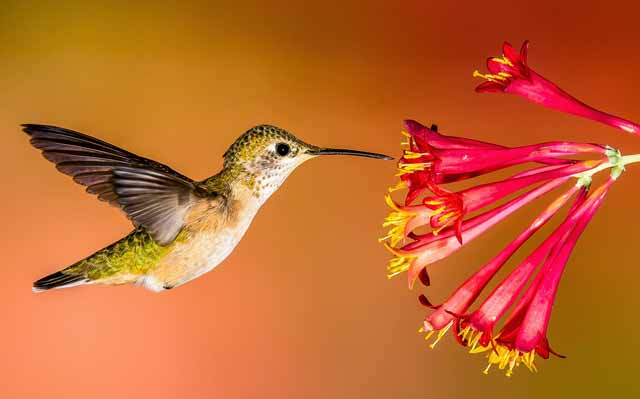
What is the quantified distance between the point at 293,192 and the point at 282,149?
0.69m

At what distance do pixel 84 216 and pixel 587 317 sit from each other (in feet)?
3.06

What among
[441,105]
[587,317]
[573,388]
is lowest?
[573,388]

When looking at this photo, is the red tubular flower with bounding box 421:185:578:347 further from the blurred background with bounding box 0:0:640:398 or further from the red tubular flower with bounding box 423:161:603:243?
the blurred background with bounding box 0:0:640:398

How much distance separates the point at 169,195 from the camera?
24.7 inches

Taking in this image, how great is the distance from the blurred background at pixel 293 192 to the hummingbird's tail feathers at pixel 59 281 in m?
0.50

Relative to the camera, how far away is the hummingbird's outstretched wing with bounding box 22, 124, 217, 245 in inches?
23.4

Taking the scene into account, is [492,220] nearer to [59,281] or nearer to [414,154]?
[414,154]

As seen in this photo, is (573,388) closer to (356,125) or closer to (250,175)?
(356,125)

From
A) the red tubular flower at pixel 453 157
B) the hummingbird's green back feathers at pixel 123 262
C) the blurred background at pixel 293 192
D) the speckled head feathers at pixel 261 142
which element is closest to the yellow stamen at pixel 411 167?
the red tubular flower at pixel 453 157

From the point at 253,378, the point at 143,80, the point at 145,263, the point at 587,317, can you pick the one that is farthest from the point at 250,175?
the point at 587,317

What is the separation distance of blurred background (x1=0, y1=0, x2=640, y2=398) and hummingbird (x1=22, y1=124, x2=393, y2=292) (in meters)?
0.50

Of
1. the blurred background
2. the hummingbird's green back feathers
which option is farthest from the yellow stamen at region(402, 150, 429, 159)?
the blurred background

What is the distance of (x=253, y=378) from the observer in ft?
4.29

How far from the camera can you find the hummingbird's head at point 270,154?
59 centimetres
